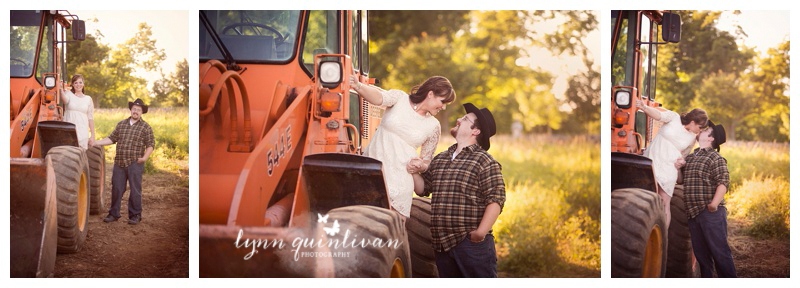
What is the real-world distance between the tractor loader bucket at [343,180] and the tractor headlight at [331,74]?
0.48 metres

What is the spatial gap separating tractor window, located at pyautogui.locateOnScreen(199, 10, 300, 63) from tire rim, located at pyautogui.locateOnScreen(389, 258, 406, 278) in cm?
157

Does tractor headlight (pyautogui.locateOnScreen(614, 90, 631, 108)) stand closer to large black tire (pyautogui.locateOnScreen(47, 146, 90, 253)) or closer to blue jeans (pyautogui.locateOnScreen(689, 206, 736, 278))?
blue jeans (pyautogui.locateOnScreen(689, 206, 736, 278))

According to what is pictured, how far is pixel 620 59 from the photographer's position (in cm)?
621

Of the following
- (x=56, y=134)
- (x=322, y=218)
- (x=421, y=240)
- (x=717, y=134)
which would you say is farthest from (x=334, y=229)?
(x=717, y=134)

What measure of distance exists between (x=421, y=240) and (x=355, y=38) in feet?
4.94

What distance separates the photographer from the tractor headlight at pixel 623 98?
20.2 feet

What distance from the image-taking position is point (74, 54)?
612 cm

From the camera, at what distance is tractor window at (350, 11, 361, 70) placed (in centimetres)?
586

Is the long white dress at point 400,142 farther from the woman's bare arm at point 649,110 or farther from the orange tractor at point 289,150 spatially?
the woman's bare arm at point 649,110

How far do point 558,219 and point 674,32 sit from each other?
1.62m

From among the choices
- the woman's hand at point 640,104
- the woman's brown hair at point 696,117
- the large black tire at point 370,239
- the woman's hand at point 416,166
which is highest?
the woman's hand at point 640,104

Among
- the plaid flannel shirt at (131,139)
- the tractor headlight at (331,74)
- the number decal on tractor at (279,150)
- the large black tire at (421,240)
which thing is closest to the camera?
the number decal on tractor at (279,150)

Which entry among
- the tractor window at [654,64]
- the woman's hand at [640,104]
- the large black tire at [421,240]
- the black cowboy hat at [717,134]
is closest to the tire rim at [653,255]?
the black cowboy hat at [717,134]
